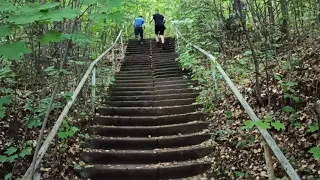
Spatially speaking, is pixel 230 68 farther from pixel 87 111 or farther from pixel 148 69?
pixel 148 69

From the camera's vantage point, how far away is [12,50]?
6.64 feet

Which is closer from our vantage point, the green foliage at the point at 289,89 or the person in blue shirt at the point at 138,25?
the green foliage at the point at 289,89

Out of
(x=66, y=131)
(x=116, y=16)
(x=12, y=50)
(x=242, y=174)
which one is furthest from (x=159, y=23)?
(x=12, y=50)

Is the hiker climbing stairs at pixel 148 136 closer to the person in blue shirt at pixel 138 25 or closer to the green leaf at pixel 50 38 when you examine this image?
the green leaf at pixel 50 38

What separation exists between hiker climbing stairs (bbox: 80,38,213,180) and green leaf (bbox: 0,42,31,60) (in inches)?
117

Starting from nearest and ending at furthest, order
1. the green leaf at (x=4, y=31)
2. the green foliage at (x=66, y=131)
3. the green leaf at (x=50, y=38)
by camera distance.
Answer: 1. the green leaf at (x=4, y=31)
2. the green leaf at (x=50, y=38)
3. the green foliage at (x=66, y=131)

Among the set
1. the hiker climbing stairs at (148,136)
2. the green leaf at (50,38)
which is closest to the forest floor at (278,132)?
the hiker climbing stairs at (148,136)

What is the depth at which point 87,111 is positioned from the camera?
6246 mm

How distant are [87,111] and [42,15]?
14.3ft

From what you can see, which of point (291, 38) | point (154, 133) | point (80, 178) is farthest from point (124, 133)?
point (291, 38)

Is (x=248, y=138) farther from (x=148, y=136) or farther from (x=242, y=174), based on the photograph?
(x=148, y=136)

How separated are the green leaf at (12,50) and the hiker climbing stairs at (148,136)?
2.98 m

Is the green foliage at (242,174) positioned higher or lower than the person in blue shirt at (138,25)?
lower

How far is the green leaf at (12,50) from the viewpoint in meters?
2.00
